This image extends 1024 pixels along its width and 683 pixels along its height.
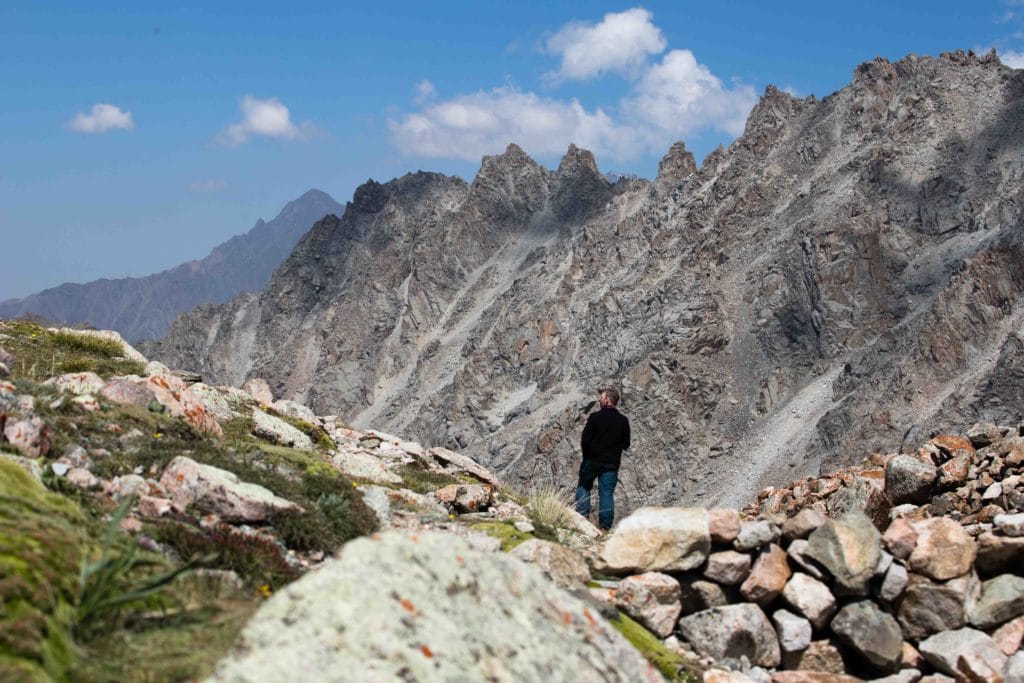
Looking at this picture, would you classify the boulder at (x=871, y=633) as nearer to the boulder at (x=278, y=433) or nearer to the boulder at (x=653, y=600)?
the boulder at (x=653, y=600)

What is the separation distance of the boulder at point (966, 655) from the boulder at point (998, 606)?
0.78 ft

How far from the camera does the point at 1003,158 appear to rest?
11125 cm

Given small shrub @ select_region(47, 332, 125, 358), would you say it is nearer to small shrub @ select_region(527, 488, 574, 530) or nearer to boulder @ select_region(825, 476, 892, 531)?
small shrub @ select_region(527, 488, 574, 530)

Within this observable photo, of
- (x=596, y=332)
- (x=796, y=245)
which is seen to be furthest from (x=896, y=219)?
(x=596, y=332)

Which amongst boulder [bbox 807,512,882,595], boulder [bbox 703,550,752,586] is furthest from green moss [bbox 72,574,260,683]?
boulder [bbox 807,512,882,595]

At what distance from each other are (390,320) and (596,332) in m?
64.3

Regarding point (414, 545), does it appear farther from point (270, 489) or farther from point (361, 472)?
point (361, 472)

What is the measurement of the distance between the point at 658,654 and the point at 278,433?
32.1ft

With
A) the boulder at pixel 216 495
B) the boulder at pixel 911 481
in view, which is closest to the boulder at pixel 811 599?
the boulder at pixel 911 481

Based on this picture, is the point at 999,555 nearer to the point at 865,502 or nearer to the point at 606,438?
the point at 865,502

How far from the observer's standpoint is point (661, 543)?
11.1 m

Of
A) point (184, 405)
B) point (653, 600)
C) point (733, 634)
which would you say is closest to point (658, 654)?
point (653, 600)

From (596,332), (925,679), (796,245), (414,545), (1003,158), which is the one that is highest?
(1003,158)

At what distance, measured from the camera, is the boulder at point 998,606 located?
1080cm
